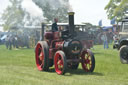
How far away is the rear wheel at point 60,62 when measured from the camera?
8.98 m

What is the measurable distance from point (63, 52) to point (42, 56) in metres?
1.41

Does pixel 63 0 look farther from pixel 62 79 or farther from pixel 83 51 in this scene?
pixel 62 79

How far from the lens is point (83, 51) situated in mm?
9930

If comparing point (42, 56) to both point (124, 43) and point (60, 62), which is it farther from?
point (124, 43)

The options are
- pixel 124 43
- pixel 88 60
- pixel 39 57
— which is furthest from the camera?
pixel 124 43

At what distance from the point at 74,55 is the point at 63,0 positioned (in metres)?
7.67

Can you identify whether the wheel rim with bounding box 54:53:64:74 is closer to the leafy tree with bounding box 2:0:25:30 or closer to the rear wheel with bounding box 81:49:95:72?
the rear wheel with bounding box 81:49:95:72

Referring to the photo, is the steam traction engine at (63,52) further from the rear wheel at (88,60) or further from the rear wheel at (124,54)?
the rear wheel at (124,54)

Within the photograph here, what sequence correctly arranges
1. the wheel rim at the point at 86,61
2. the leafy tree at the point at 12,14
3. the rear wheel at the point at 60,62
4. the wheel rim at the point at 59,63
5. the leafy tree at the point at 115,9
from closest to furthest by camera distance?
the rear wheel at the point at 60,62
the wheel rim at the point at 59,63
the wheel rim at the point at 86,61
the leafy tree at the point at 115,9
the leafy tree at the point at 12,14

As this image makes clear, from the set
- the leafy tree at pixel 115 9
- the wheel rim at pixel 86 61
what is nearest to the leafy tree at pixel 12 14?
the leafy tree at pixel 115 9

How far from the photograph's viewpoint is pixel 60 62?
9328 millimetres

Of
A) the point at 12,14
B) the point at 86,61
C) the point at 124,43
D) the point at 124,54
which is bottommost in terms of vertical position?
the point at 124,54

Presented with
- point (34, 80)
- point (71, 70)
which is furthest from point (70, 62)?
point (34, 80)

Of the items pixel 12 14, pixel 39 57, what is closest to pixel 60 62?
pixel 39 57
